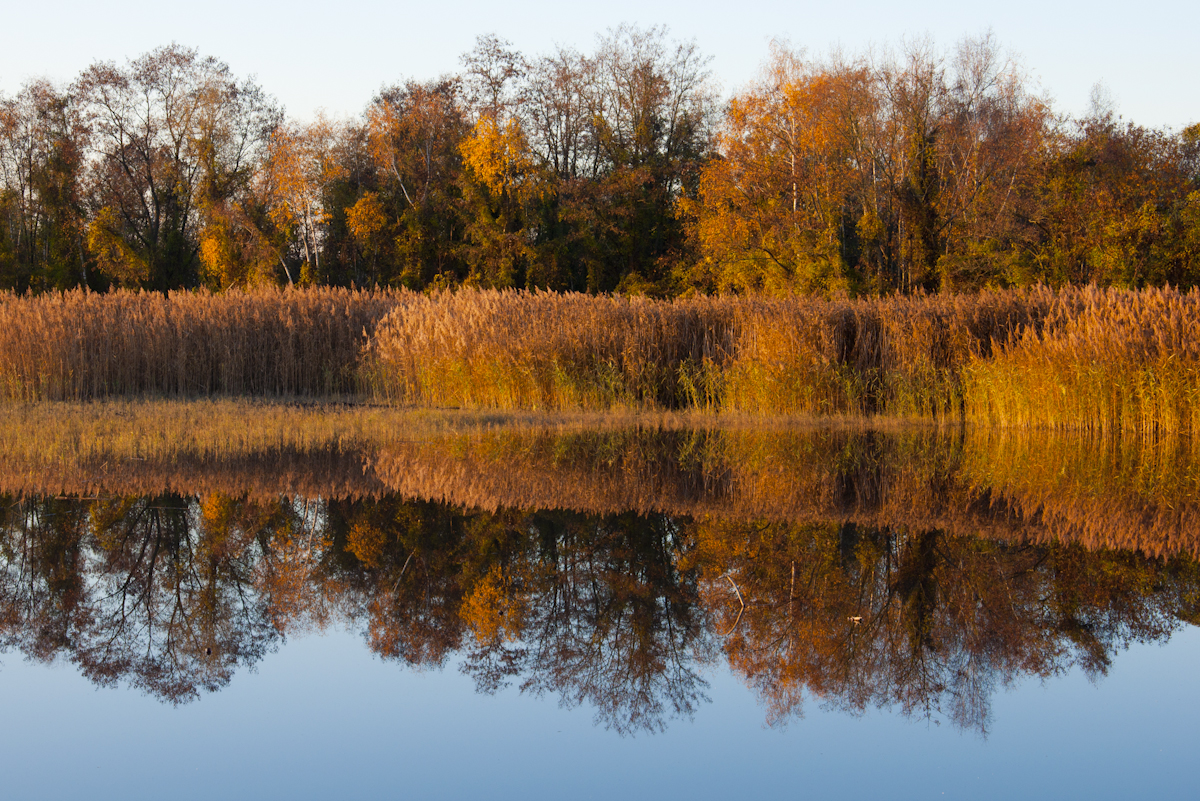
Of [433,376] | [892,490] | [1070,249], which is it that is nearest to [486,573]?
[892,490]

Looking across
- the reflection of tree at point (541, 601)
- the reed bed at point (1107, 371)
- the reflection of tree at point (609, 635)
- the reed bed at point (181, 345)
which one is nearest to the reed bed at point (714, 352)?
the reed bed at point (1107, 371)

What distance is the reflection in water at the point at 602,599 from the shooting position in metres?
4.02

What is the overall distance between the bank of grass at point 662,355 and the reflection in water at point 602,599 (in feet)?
27.3

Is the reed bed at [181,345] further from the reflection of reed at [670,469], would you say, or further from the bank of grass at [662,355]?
the reflection of reed at [670,469]

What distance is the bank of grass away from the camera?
13.5m

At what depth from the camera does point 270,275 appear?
43906 millimetres

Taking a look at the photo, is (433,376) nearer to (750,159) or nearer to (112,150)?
(750,159)

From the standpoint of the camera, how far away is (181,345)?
18547 mm

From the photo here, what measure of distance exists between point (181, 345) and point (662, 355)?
884 centimetres

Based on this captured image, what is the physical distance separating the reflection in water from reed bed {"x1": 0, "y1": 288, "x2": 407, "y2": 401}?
460 inches

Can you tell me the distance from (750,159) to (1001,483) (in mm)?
32688

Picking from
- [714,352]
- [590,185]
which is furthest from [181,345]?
[590,185]

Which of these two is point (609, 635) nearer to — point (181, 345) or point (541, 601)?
point (541, 601)

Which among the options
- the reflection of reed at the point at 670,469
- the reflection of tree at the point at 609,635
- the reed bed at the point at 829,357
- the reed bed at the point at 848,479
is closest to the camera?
the reflection of tree at the point at 609,635
